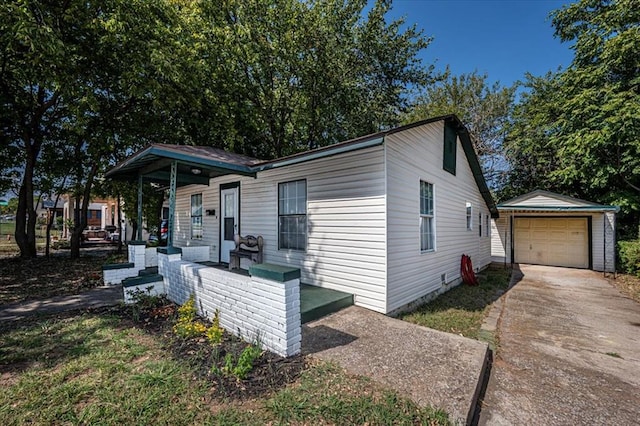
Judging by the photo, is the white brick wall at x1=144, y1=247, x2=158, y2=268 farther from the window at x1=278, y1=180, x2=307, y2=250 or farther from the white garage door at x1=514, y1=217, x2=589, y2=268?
the white garage door at x1=514, y1=217, x2=589, y2=268

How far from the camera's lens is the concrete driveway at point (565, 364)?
260cm

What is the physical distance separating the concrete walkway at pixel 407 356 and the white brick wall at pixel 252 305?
0.41 metres

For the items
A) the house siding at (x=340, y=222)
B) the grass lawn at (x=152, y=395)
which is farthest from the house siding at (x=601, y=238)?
the grass lawn at (x=152, y=395)

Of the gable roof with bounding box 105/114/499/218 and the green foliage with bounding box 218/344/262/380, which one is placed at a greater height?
the gable roof with bounding box 105/114/499/218

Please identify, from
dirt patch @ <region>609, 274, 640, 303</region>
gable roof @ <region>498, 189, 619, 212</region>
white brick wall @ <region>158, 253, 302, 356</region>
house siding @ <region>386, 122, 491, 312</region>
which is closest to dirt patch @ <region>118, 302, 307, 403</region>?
white brick wall @ <region>158, 253, 302, 356</region>

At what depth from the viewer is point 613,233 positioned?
10852 mm

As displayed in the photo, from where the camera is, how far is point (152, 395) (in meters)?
2.46

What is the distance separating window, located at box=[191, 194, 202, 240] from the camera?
890 cm

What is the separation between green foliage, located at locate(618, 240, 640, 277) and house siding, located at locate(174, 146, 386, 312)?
1081 centimetres

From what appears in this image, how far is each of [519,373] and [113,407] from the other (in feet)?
13.7

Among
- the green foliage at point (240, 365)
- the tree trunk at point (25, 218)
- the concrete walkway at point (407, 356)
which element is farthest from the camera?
the tree trunk at point (25, 218)

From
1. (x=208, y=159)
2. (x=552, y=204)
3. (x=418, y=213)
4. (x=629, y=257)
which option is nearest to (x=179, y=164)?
(x=208, y=159)

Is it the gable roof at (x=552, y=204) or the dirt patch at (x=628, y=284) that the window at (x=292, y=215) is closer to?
the dirt patch at (x=628, y=284)

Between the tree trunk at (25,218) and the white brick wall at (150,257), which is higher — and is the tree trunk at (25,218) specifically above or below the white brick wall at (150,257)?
above
